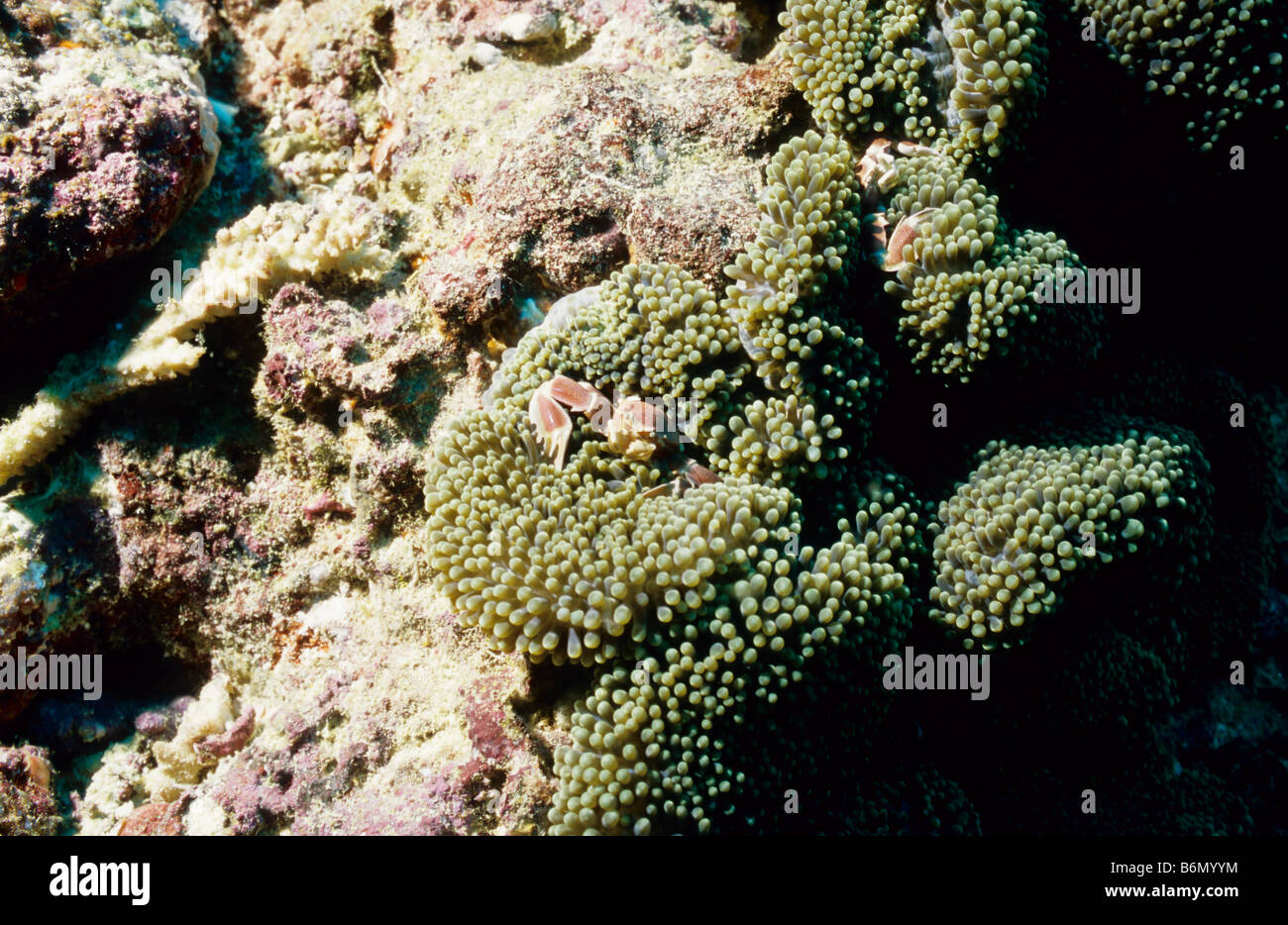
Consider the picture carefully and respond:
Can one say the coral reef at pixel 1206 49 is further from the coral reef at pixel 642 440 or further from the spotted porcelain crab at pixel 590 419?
the spotted porcelain crab at pixel 590 419

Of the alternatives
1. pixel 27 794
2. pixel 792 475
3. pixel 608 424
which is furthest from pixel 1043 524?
pixel 27 794

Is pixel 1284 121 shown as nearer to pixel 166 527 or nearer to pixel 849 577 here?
pixel 849 577

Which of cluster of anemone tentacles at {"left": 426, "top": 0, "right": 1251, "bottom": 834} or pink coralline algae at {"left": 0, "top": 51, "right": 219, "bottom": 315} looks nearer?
cluster of anemone tentacles at {"left": 426, "top": 0, "right": 1251, "bottom": 834}

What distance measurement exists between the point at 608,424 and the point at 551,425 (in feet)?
0.85

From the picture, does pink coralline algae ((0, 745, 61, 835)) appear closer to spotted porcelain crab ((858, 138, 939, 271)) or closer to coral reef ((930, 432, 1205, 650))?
coral reef ((930, 432, 1205, 650))

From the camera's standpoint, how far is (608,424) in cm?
348

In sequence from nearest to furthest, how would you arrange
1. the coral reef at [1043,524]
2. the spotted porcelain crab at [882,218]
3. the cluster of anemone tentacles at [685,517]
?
1. the cluster of anemone tentacles at [685,517]
2. the coral reef at [1043,524]
3. the spotted porcelain crab at [882,218]

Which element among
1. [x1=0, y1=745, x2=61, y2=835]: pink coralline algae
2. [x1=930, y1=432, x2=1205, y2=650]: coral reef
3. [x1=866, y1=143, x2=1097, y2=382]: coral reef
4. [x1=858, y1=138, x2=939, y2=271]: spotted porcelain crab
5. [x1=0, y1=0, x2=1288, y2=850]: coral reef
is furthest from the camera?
[x1=0, y1=745, x2=61, y2=835]: pink coralline algae

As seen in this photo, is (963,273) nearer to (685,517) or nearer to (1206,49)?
(685,517)

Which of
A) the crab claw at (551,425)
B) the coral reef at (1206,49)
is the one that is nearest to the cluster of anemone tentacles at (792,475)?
the crab claw at (551,425)

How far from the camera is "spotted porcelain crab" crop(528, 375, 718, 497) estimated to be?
3.42 metres

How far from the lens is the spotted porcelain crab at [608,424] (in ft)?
11.2

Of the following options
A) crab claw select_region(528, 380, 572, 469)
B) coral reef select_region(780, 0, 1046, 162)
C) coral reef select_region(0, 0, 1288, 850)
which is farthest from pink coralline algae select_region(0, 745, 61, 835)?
coral reef select_region(780, 0, 1046, 162)
